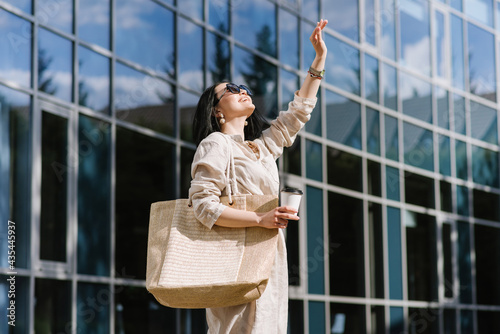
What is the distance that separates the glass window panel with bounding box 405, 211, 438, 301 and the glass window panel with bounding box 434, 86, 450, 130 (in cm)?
193

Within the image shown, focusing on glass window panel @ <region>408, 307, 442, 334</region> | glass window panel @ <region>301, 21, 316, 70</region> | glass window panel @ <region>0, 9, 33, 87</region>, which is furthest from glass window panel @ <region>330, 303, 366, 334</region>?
glass window panel @ <region>0, 9, 33, 87</region>

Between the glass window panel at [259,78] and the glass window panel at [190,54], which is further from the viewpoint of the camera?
the glass window panel at [259,78]

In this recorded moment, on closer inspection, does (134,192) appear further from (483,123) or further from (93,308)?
(483,123)

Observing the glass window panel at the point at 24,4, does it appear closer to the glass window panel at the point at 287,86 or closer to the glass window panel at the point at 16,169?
the glass window panel at the point at 16,169

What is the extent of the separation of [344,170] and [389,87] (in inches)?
88.0

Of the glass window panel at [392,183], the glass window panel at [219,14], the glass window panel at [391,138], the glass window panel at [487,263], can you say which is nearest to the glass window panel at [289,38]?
the glass window panel at [219,14]

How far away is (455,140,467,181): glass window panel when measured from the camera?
54.9 ft

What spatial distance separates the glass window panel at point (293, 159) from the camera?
490 inches

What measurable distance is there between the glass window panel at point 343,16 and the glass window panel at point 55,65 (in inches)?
251

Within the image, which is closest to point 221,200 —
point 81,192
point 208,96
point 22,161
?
point 208,96

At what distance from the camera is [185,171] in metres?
10.4

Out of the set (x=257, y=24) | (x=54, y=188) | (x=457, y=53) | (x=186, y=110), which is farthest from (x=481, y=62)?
(x=54, y=188)

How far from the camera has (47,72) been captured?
8.33 metres

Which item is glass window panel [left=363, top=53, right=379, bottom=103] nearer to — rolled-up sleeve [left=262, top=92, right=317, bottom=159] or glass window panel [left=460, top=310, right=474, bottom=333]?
glass window panel [left=460, top=310, right=474, bottom=333]
